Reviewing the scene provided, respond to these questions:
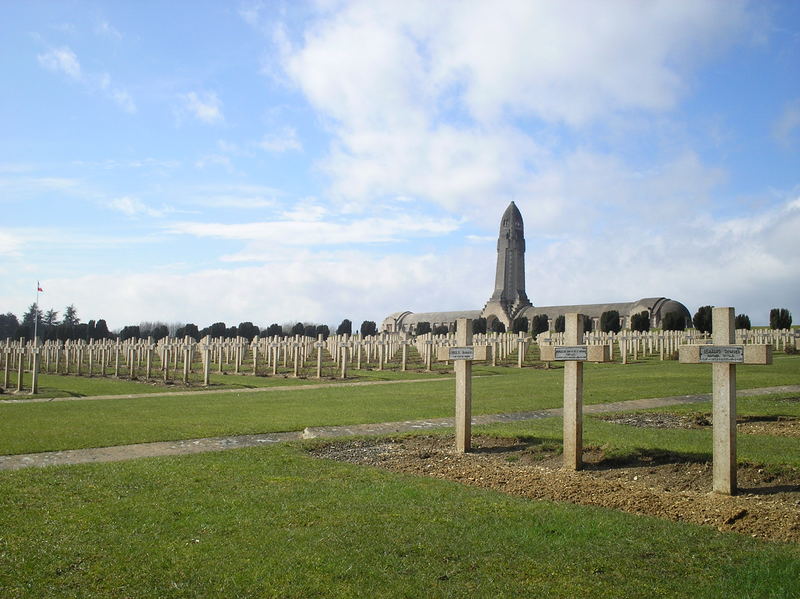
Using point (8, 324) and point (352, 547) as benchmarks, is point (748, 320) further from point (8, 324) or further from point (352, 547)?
point (8, 324)

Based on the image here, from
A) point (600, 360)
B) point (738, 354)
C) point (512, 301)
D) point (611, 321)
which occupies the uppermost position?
point (512, 301)

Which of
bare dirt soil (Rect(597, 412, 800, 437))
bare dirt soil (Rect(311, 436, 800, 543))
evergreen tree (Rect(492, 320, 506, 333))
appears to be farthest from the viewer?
evergreen tree (Rect(492, 320, 506, 333))

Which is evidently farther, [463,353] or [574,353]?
[463,353]

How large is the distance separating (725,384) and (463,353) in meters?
4.06

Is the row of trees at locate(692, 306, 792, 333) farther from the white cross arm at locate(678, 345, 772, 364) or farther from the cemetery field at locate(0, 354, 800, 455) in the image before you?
the white cross arm at locate(678, 345, 772, 364)

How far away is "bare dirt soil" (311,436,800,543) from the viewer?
19.3 feet

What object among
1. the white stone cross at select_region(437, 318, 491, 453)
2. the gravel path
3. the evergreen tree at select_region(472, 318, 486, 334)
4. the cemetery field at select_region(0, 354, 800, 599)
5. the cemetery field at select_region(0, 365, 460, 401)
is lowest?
the cemetery field at select_region(0, 365, 460, 401)

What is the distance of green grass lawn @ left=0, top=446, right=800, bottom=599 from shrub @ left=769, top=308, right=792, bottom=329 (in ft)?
177

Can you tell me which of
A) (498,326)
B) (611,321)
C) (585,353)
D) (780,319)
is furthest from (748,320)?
(585,353)

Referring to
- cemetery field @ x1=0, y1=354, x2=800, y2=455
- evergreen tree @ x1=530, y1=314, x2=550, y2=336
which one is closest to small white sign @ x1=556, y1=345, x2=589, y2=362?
cemetery field @ x1=0, y1=354, x2=800, y2=455

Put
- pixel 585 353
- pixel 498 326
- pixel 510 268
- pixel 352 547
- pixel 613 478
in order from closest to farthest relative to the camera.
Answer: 1. pixel 352 547
2. pixel 613 478
3. pixel 585 353
4. pixel 498 326
5. pixel 510 268

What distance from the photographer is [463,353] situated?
10.2 metres

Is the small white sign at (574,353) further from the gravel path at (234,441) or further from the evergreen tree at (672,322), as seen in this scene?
the evergreen tree at (672,322)

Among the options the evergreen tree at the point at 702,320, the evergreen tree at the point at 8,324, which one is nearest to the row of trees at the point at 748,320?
the evergreen tree at the point at 702,320
